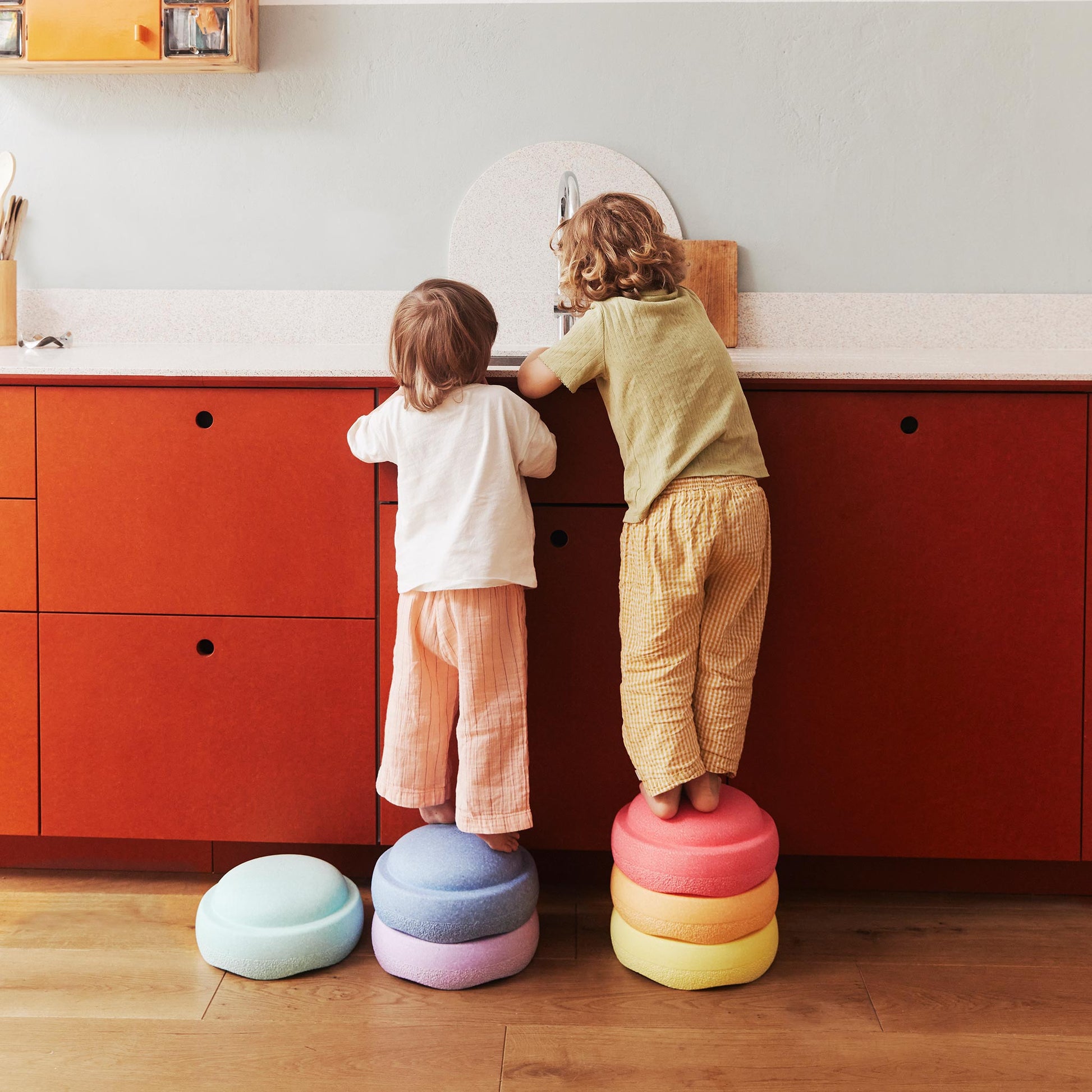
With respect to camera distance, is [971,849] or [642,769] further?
[971,849]

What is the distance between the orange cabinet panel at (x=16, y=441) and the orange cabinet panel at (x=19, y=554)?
0.9 inches

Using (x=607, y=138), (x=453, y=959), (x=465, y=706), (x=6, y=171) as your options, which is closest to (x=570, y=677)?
(x=465, y=706)

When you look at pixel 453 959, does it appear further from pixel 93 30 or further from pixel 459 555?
pixel 93 30

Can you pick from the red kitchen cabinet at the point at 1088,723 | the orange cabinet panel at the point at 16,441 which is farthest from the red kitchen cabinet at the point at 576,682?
the orange cabinet panel at the point at 16,441

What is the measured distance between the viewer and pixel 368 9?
208 cm

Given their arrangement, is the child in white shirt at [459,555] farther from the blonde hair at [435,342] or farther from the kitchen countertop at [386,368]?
the kitchen countertop at [386,368]

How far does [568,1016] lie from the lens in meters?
1.34

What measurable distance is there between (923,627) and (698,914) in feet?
1.82

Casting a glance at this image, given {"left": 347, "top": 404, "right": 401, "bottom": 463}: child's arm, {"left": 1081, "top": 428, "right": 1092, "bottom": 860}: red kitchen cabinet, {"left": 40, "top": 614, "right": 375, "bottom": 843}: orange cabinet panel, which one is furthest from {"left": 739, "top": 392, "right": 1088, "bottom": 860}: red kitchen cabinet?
{"left": 40, "top": 614, "right": 375, "bottom": 843}: orange cabinet panel

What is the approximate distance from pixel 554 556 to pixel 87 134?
1400 mm

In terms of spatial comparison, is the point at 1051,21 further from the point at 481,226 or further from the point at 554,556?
the point at 554,556

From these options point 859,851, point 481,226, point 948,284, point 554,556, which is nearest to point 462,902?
point 554,556

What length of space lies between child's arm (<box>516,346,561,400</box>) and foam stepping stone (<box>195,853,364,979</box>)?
0.75m

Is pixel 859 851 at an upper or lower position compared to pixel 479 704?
lower
